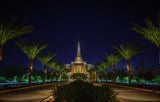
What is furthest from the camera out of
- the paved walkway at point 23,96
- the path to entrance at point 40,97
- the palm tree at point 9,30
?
the palm tree at point 9,30

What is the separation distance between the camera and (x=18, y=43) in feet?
75.6

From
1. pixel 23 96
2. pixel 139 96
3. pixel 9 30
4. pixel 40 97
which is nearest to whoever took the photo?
pixel 40 97

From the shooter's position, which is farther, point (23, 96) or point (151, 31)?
point (151, 31)

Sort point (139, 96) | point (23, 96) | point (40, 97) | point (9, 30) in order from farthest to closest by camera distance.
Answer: point (9, 30)
point (139, 96)
point (23, 96)
point (40, 97)

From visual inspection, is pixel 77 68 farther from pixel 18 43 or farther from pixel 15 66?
pixel 18 43

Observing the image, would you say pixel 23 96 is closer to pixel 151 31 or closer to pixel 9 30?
pixel 9 30

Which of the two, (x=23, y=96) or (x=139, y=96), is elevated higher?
(x=23, y=96)

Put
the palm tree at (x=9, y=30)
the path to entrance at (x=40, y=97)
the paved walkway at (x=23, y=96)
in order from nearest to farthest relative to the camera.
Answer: the paved walkway at (x=23, y=96), the path to entrance at (x=40, y=97), the palm tree at (x=9, y=30)

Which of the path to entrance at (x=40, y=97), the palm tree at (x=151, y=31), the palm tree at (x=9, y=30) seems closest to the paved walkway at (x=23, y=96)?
the path to entrance at (x=40, y=97)

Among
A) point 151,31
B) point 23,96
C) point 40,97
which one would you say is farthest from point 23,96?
point 151,31

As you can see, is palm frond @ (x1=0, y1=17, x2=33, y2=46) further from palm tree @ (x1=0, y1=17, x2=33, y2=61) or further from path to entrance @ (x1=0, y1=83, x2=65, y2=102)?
path to entrance @ (x1=0, y1=83, x2=65, y2=102)

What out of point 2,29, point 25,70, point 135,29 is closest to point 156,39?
point 135,29

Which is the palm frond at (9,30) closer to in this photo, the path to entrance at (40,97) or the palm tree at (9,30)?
the palm tree at (9,30)

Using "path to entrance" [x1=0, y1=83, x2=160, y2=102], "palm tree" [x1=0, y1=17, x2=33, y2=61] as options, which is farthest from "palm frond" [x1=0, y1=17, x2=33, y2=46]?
"path to entrance" [x1=0, y1=83, x2=160, y2=102]
